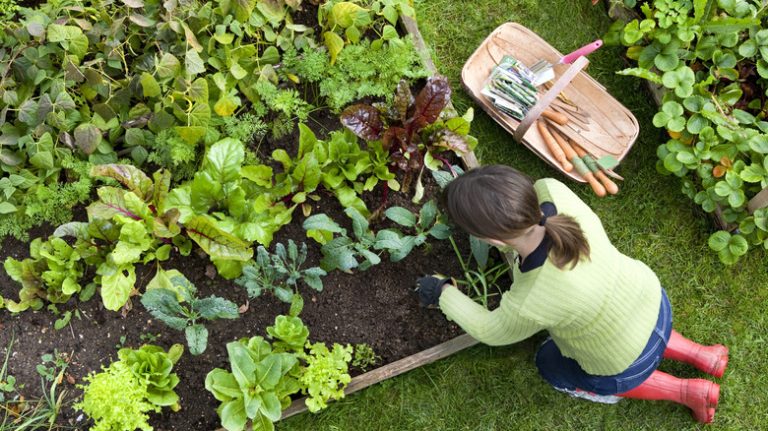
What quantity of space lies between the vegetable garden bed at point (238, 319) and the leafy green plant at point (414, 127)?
209 millimetres

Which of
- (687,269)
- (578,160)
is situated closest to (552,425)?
(687,269)

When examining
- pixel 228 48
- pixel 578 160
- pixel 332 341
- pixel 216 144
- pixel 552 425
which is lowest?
pixel 552 425

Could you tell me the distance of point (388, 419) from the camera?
3.29 meters

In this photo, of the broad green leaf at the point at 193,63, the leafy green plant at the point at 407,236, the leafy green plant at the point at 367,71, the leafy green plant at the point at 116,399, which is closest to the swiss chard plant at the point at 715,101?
the leafy green plant at the point at 367,71

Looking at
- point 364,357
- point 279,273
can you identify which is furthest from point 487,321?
point 279,273

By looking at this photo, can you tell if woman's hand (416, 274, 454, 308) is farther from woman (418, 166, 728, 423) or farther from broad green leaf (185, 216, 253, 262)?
broad green leaf (185, 216, 253, 262)

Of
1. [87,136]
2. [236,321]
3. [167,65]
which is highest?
[167,65]

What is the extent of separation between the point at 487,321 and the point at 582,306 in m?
0.40

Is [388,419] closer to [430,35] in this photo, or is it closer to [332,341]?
[332,341]

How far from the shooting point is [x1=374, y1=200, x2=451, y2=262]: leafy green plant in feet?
9.97

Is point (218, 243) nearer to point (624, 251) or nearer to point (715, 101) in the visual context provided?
point (624, 251)

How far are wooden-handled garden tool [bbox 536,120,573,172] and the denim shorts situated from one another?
75 centimetres

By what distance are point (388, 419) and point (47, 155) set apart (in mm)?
1897

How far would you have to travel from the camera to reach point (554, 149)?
11.3 ft
